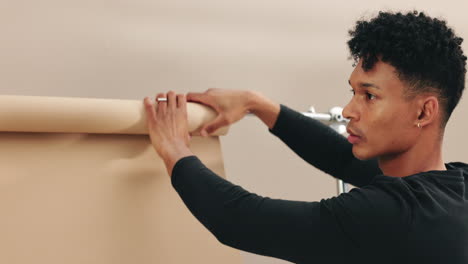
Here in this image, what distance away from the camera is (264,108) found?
121 cm

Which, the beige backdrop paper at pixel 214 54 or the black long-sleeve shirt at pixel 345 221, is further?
the beige backdrop paper at pixel 214 54

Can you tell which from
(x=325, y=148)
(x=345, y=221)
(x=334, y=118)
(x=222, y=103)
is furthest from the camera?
(x=334, y=118)

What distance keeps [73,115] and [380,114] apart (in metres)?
0.52

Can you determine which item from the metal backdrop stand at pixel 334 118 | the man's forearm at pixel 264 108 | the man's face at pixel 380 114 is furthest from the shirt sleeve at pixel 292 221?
the metal backdrop stand at pixel 334 118

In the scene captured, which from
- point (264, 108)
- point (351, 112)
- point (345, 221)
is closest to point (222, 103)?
point (264, 108)

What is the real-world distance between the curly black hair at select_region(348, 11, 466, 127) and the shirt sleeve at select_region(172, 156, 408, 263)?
22 cm

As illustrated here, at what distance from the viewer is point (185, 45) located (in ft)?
4.60

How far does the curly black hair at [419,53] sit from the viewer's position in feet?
3.18

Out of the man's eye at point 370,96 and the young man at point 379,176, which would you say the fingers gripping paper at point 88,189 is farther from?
the man's eye at point 370,96

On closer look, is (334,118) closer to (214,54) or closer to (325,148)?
(325,148)

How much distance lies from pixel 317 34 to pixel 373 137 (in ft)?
2.29

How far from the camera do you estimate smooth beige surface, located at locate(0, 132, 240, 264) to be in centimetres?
98

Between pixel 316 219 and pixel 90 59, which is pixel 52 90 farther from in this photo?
pixel 316 219

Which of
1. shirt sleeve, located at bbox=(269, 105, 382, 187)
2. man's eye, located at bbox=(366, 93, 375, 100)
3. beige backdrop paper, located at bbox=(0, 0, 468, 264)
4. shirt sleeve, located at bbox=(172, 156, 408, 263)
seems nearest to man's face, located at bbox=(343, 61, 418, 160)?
man's eye, located at bbox=(366, 93, 375, 100)
